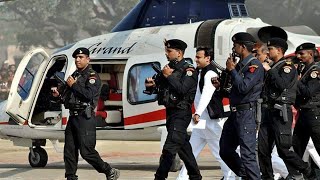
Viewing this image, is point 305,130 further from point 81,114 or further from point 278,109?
point 81,114

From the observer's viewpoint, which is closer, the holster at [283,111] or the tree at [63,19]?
the holster at [283,111]

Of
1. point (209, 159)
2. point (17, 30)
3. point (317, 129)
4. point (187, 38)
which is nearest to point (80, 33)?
point (17, 30)

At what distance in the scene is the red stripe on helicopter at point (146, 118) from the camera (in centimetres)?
1355

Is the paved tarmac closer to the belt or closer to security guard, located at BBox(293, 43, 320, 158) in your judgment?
security guard, located at BBox(293, 43, 320, 158)

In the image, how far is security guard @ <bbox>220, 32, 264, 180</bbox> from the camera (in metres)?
9.49

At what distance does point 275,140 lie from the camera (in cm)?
1011

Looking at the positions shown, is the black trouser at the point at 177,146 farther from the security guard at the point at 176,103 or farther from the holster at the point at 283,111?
the holster at the point at 283,111

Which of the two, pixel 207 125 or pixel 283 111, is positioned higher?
pixel 283 111

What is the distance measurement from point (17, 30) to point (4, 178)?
4222 centimetres

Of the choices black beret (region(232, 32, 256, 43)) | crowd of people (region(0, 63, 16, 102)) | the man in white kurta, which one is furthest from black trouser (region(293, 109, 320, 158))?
crowd of people (region(0, 63, 16, 102))

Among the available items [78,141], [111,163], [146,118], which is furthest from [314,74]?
[111,163]

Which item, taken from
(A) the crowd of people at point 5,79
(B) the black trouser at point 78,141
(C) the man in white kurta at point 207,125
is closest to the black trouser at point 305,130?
(C) the man in white kurta at point 207,125

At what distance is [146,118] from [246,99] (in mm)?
4192

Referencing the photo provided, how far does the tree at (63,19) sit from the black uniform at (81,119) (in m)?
37.8
